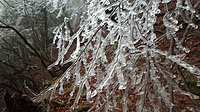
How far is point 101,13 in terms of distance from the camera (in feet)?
3.02

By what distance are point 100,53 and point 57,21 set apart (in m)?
14.2

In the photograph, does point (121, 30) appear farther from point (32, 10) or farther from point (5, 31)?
point (32, 10)

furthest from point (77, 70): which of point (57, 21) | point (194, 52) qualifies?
point (57, 21)

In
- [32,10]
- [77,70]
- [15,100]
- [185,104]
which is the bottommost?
[185,104]

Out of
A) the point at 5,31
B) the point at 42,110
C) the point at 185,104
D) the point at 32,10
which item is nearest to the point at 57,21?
the point at 32,10

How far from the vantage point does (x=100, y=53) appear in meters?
0.97

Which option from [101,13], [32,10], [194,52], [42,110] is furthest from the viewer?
[32,10]

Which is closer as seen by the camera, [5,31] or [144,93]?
[144,93]

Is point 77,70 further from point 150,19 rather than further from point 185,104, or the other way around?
point 185,104

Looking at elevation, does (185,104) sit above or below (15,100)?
below

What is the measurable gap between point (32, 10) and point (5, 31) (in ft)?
6.46

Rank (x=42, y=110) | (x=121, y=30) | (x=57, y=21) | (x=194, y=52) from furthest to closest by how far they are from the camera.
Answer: (x=57, y=21) < (x=194, y=52) < (x=42, y=110) < (x=121, y=30)

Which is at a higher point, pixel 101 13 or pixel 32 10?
pixel 32 10

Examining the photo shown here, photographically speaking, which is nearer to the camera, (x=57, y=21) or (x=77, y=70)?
(x=77, y=70)
